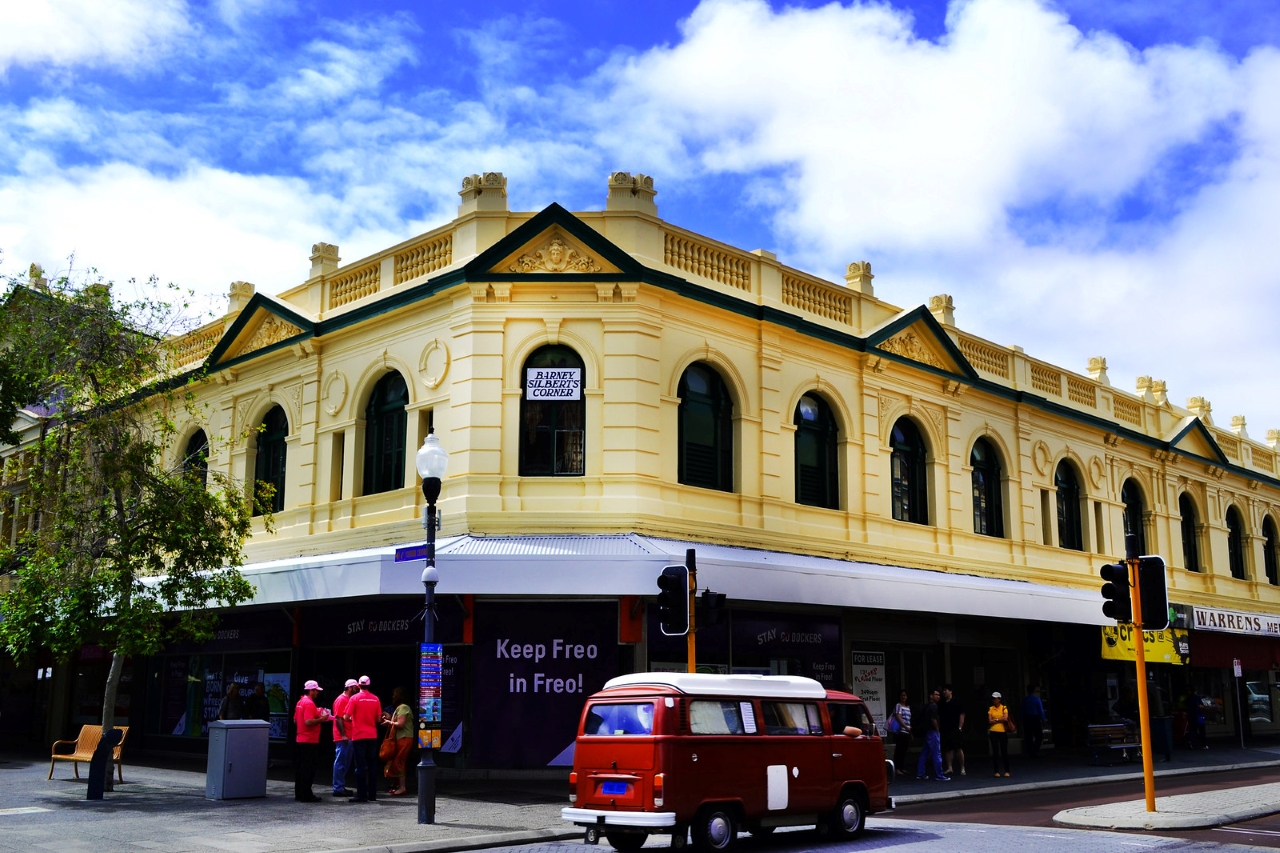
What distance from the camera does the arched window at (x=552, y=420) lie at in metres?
20.0

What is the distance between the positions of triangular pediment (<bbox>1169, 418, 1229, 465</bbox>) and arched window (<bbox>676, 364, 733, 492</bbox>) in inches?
663

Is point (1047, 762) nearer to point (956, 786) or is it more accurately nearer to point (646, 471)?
point (956, 786)

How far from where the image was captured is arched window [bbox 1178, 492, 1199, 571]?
33500 millimetres

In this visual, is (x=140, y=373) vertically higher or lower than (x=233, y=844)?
higher

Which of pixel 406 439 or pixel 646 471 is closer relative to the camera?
pixel 646 471

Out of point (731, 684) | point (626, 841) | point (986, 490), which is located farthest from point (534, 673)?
point (986, 490)

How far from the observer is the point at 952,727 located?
70.3ft

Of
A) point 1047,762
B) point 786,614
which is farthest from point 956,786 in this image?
point 1047,762

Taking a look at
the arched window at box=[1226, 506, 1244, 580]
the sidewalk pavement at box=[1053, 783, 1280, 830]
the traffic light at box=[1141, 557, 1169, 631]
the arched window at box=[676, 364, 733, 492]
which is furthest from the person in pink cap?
the arched window at box=[1226, 506, 1244, 580]

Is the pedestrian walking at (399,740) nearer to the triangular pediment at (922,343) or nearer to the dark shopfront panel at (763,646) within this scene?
the dark shopfront panel at (763,646)

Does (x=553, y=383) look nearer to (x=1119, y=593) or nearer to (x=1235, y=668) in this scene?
(x=1119, y=593)

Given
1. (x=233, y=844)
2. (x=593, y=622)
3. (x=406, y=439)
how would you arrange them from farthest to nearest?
(x=406, y=439) → (x=593, y=622) → (x=233, y=844)

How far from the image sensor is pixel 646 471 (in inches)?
778

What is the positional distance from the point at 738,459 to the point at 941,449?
6023 mm
